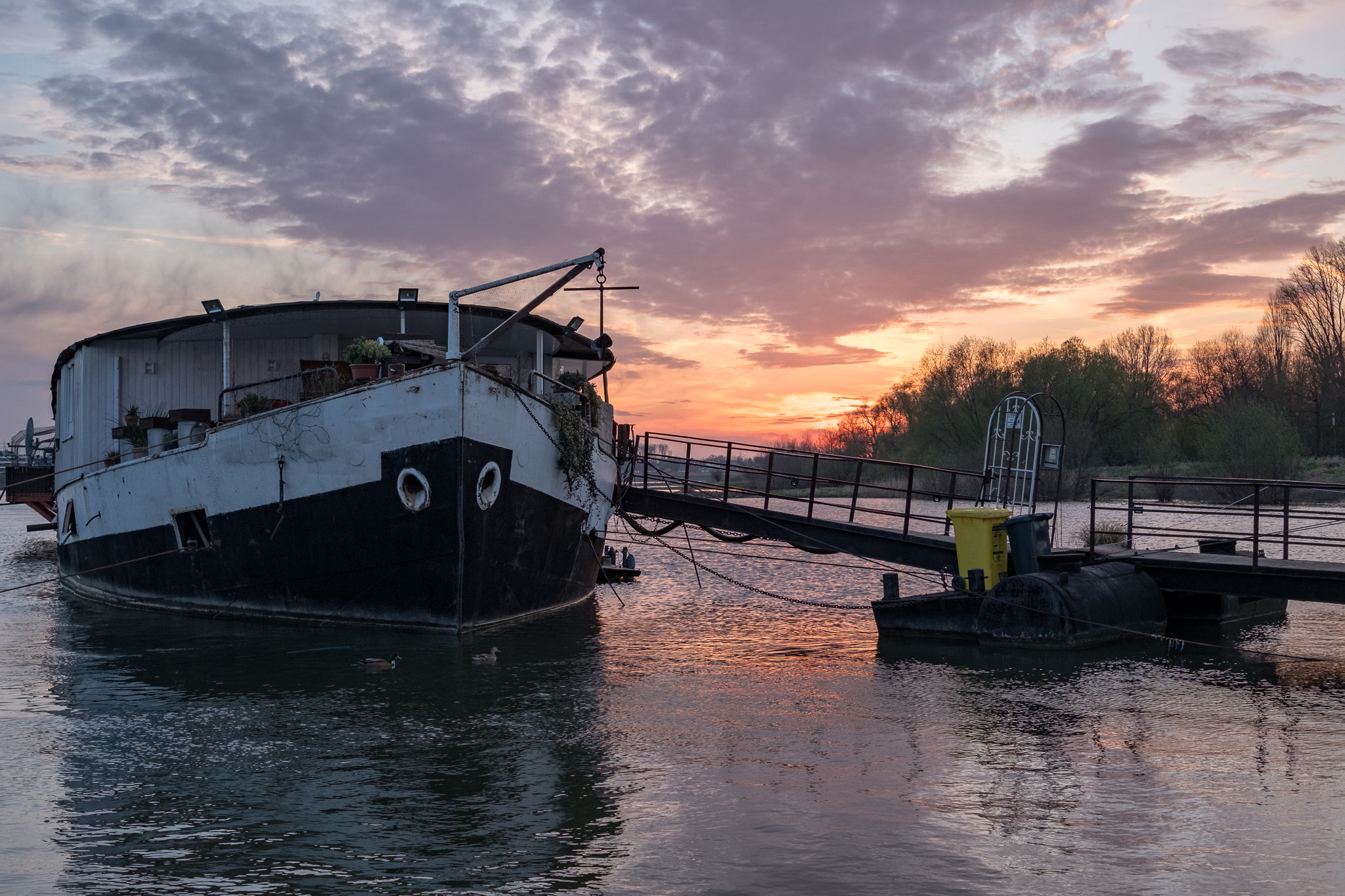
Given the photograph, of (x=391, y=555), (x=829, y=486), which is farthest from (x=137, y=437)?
(x=829, y=486)

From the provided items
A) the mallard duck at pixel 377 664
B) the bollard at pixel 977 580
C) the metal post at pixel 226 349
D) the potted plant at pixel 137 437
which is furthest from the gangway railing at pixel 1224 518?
the potted plant at pixel 137 437

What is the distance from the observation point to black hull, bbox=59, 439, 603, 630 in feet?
45.8

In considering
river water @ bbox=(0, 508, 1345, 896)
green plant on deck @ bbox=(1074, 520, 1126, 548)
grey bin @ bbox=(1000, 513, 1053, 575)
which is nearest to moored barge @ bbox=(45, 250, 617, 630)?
river water @ bbox=(0, 508, 1345, 896)

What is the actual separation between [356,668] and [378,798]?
5.39 metres

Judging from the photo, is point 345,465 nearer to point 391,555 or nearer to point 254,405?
point 391,555

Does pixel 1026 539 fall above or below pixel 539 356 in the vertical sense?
below

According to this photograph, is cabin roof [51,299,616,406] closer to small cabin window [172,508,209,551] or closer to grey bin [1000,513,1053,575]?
small cabin window [172,508,209,551]

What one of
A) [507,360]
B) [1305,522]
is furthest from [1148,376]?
[507,360]

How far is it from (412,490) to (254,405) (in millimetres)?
3373

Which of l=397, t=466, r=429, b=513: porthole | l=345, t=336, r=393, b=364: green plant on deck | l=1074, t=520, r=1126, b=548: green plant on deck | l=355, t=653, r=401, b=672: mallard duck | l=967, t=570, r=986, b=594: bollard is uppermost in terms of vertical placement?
l=345, t=336, r=393, b=364: green plant on deck

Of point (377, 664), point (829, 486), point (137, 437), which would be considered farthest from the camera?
point (829, 486)

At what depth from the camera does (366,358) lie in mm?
14680

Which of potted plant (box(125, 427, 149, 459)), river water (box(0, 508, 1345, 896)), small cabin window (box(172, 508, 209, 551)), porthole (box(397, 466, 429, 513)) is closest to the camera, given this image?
river water (box(0, 508, 1345, 896))

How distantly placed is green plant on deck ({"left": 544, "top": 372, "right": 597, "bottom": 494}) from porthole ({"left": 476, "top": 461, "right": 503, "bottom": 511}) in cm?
198
